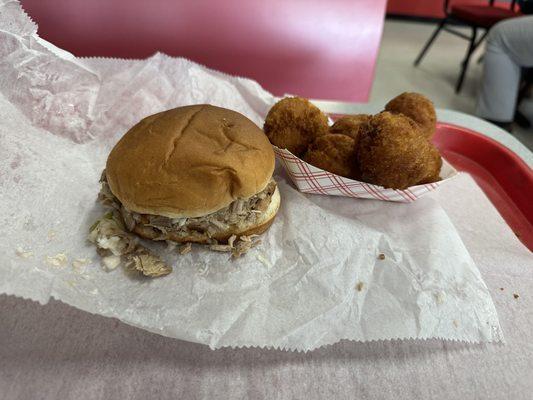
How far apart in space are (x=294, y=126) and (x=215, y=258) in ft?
1.63

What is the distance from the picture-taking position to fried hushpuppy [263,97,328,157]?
1.27 m

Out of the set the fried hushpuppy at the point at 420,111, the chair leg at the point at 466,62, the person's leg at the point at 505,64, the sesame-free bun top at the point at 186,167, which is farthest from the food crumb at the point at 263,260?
the chair leg at the point at 466,62

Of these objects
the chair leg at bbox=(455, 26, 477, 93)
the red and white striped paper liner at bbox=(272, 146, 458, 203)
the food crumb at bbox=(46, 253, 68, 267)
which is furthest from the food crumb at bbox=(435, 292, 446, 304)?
the chair leg at bbox=(455, 26, 477, 93)

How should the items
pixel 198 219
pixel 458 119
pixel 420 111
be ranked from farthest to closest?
pixel 458 119
pixel 420 111
pixel 198 219

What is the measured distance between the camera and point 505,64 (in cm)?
313

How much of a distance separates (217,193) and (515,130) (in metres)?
3.49

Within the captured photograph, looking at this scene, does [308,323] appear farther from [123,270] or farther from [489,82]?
[489,82]

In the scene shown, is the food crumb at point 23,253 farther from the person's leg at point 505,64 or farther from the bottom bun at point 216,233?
the person's leg at point 505,64

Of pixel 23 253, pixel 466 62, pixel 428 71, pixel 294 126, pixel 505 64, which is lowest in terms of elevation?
pixel 428 71

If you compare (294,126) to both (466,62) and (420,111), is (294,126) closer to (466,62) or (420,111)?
(420,111)

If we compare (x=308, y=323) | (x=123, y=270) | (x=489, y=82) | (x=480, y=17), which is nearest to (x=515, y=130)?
(x=489, y=82)

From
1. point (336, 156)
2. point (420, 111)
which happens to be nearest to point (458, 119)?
point (420, 111)

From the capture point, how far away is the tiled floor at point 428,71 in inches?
157

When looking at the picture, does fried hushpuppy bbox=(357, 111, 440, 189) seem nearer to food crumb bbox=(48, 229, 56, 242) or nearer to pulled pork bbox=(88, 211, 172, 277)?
pulled pork bbox=(88, 211, 172, 277)
